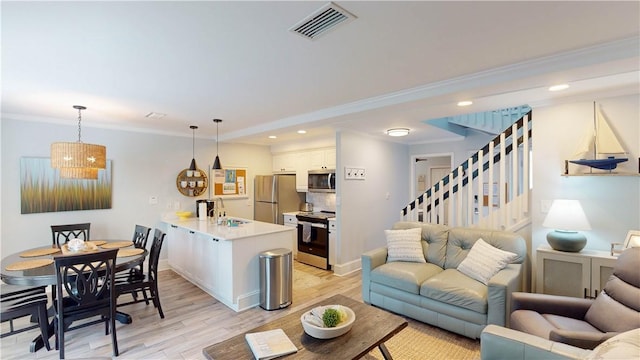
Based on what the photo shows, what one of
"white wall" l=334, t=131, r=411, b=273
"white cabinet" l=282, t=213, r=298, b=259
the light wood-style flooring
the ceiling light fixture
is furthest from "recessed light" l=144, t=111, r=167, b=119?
the ceiling light fixture

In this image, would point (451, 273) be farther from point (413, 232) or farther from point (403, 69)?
point (403, 69)

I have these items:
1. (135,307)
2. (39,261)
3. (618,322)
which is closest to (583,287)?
(618,322)

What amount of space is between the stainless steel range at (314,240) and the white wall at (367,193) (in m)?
0.37

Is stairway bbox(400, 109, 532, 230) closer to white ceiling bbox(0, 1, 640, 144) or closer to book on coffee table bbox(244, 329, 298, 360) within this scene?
white ceiling bbox(0, 1, 640, 144)

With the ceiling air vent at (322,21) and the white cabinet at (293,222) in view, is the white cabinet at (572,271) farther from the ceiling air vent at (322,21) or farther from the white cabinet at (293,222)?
the white cabinet at (293,222)

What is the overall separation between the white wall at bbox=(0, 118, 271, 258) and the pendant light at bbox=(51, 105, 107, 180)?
4.23 ft

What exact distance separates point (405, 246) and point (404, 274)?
1.61 feet

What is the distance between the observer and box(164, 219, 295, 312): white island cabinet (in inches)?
131

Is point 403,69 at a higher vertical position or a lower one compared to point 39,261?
higher

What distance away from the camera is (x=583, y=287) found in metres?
2.62

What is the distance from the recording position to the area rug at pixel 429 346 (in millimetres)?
2447

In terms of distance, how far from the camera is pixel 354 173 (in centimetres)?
477

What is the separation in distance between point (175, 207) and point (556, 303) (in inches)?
210

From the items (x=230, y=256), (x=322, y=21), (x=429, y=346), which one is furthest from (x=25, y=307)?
(x=429, y=346)
